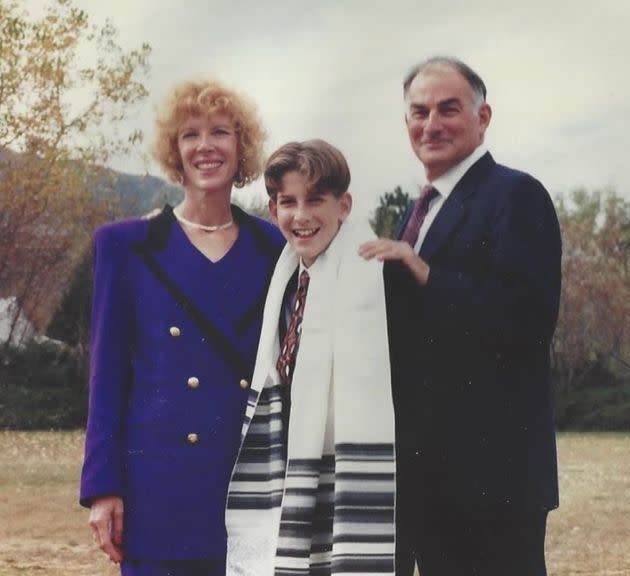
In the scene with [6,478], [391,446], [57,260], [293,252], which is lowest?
[6,478]

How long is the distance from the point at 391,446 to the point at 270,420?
36cm

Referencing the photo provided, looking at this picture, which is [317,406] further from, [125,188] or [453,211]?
[125,188]

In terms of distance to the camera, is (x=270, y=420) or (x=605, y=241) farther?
(x=605, y=241)

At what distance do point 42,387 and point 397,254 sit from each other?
51.5 feet

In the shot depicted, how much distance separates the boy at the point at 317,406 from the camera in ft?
9.74

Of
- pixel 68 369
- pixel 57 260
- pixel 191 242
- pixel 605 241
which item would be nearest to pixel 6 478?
pixel 68 369

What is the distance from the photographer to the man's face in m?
3.22

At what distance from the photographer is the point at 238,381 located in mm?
3303

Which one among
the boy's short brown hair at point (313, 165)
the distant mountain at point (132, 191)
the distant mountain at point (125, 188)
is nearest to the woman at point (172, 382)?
the boy's short brown hair at point (313, 165)

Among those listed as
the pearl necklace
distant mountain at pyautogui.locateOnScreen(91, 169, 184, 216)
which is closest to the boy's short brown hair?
the pearl necklace

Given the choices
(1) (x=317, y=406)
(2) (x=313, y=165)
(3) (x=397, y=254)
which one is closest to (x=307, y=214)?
(2) (x=313, y=165)

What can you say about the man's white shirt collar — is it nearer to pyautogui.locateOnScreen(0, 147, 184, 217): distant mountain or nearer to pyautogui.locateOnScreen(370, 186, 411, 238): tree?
pyautogui.locateOnScreen(0, 147, 184, 217): distant mountain

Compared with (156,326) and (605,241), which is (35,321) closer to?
(605,241)

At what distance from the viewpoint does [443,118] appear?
3219 millimetres
